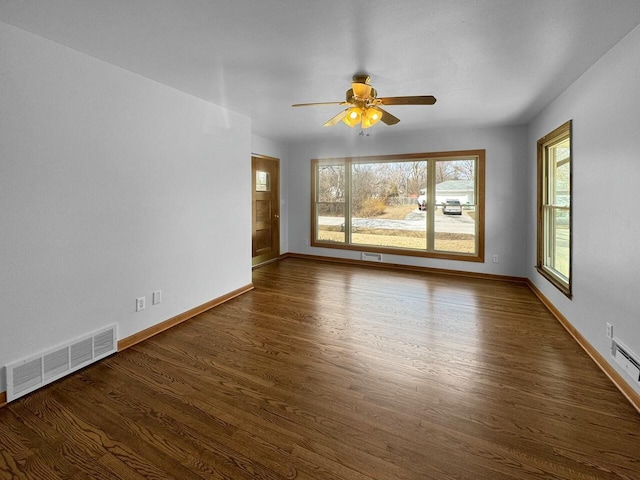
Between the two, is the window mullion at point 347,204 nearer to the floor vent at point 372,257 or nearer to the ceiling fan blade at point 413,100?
the floor vent at point 372,257

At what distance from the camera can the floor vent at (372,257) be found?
6.02 metres

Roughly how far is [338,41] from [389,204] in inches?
157

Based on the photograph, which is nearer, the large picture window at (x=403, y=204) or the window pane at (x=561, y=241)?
the window pane at (x=561, y=241)

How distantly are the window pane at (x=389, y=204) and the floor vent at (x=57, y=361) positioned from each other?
456 centimetres

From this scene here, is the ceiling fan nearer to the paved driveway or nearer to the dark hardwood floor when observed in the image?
the dark hardwood floor

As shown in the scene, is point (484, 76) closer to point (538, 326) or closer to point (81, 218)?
point (538, 326)

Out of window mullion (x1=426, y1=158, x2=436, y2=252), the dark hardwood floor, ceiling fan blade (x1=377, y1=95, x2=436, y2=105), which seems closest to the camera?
the dark hardwood floor

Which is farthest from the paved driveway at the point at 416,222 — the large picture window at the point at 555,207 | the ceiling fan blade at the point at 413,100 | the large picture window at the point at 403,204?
the ceiling fan blade at the point at 413,100

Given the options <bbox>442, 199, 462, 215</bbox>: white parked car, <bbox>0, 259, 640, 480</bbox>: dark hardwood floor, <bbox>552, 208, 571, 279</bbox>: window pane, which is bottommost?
<bbox>0, 259, 640, 480</bbox>: dark hardwood floor

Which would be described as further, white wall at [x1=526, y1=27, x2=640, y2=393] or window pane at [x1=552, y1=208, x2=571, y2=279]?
window pane at [x1=552, y1=208, x2=571, y2=279]

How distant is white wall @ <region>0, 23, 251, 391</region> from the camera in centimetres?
205

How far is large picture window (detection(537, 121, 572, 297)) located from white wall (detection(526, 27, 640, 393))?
1.09ft

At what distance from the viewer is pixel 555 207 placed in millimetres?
3787

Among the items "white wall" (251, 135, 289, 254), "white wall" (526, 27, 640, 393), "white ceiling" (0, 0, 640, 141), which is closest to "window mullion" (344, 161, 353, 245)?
"white wall" (251, 135, 289, 254)
